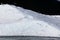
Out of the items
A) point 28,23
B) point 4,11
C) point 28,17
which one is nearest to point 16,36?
point 28,23

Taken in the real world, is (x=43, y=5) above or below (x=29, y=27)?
below

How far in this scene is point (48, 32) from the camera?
4.61 feet

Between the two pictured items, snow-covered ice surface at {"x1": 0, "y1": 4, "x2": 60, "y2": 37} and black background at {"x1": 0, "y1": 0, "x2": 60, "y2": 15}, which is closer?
snow-covered ice surface at {"x1": 0, "y1": 4, "x2": 60, "y2": 37}

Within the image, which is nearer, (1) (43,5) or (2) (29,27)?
(2) (29,27)

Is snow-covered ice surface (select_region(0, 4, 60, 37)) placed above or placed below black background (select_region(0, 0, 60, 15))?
above

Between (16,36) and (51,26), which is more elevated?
(51,26)

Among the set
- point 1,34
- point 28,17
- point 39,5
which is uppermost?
point 28,17

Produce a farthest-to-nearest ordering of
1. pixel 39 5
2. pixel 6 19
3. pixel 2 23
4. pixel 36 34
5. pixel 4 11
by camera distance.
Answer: pixel 39 5
pixel 4 11
pixel 6 19
pixel 2 23
pixel 36 34

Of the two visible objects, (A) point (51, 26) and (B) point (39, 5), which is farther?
(B) point (39, 5)

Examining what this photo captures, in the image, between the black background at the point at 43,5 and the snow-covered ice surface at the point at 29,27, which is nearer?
the snow-covered ice surface at the point at 29,27

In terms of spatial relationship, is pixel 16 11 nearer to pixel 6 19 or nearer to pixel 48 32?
pixel 6 19

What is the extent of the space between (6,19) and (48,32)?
522 mm

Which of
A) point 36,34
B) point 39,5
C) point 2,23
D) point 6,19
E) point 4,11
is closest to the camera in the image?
point 36,34

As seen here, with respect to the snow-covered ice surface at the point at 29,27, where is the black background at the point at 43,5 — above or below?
below
